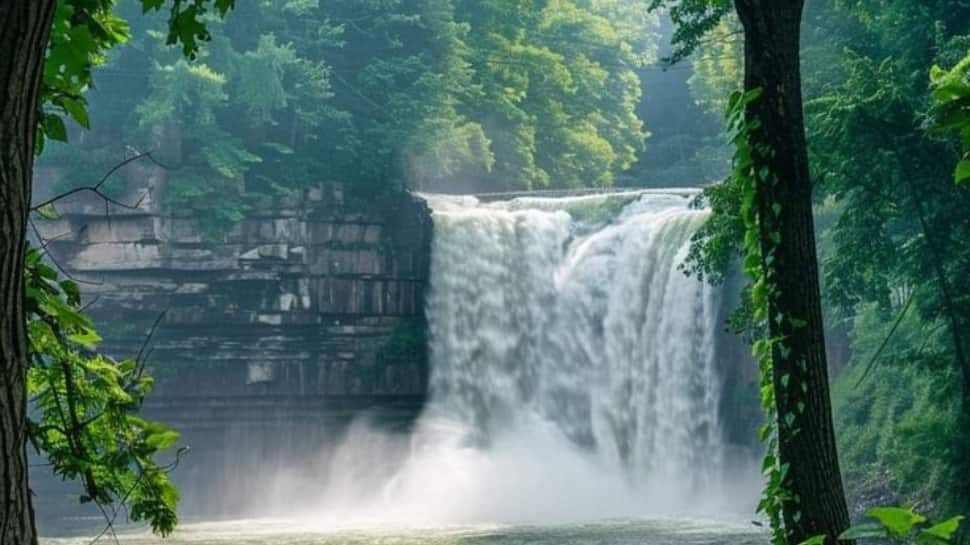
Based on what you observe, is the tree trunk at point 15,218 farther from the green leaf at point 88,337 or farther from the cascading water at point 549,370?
the cascading water at point 549,370

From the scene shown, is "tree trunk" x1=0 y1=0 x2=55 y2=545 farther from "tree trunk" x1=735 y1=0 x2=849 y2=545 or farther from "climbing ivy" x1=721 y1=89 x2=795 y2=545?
"tree trunk" x1=735 y1=0 x2=849 y2=545

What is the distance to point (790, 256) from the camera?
5.08 meters

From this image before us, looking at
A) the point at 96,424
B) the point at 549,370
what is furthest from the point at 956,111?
the point at 549,370

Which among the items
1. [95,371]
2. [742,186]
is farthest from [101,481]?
[742,186]

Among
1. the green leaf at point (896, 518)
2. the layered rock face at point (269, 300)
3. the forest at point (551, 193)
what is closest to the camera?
the green leaf at point (896, 518)

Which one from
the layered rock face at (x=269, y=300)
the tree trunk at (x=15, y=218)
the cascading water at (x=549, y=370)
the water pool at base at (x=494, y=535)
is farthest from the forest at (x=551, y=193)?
the water pool at base at (x=494, y=535)

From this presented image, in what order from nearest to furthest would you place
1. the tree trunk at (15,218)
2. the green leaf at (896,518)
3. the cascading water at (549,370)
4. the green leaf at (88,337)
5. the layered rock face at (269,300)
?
1. the green leaf at (896,518)
2. the tree trunk at (15,218)
3. the green leaf at (88,337)
4. the cascading water at (549,370)
5. the layered rock face at (269,300)

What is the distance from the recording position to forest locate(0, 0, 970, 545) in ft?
14.5

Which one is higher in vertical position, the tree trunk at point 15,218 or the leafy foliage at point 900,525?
the tree trunk at point 15,218

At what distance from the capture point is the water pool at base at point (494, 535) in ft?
78.9

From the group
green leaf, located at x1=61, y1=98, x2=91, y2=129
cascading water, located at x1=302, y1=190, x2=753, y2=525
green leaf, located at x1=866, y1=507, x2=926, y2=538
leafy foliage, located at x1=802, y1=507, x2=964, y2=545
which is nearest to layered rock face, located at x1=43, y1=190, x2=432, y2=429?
cascading water, located at x1=302, y1=190, x2=753, y2=525

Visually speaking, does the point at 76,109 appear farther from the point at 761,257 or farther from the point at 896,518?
the point at 896,518

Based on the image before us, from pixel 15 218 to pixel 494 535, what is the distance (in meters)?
23.9

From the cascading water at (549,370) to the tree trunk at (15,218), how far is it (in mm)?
30786
